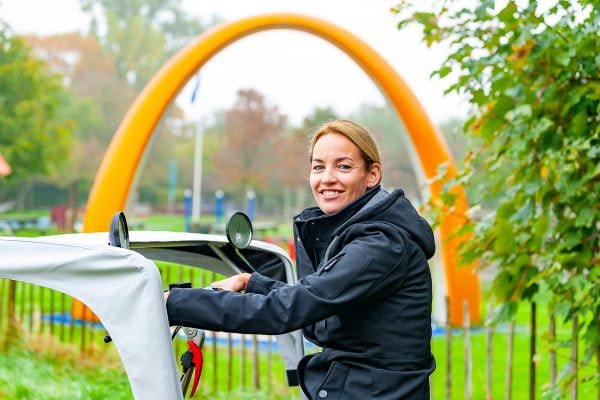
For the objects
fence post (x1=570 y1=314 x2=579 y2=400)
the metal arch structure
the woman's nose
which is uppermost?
the metal arch structure

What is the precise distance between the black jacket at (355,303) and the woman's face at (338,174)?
0.20ft

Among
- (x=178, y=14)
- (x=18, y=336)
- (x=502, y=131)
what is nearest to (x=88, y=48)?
(x=178, y=14)

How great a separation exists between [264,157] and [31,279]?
49709 millimetres

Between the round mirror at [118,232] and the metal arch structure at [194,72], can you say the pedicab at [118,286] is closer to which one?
the round mirror at [118,232]

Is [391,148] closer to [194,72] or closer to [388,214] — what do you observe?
[194,72]

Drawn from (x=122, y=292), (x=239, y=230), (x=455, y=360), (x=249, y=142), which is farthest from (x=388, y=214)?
(x=249, y=142)

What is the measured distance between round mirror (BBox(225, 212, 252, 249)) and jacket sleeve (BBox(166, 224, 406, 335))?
509 millimetres

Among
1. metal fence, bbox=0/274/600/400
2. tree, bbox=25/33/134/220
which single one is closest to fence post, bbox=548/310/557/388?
metal fence, bbox=0/274/600/400

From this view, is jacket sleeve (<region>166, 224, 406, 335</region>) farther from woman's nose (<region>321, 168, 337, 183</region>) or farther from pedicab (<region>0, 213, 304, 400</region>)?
woman's nose (<region>321, 168, 337, 183</region>)

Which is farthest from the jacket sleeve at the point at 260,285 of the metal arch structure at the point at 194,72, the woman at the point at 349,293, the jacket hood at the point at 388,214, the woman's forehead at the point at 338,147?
the metal arch structure at the point at 194,72

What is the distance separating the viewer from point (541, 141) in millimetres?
3408

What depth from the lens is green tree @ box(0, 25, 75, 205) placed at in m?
28.6

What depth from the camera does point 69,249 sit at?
1916 mm

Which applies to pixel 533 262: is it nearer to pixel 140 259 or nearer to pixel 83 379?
pixel 140 259
